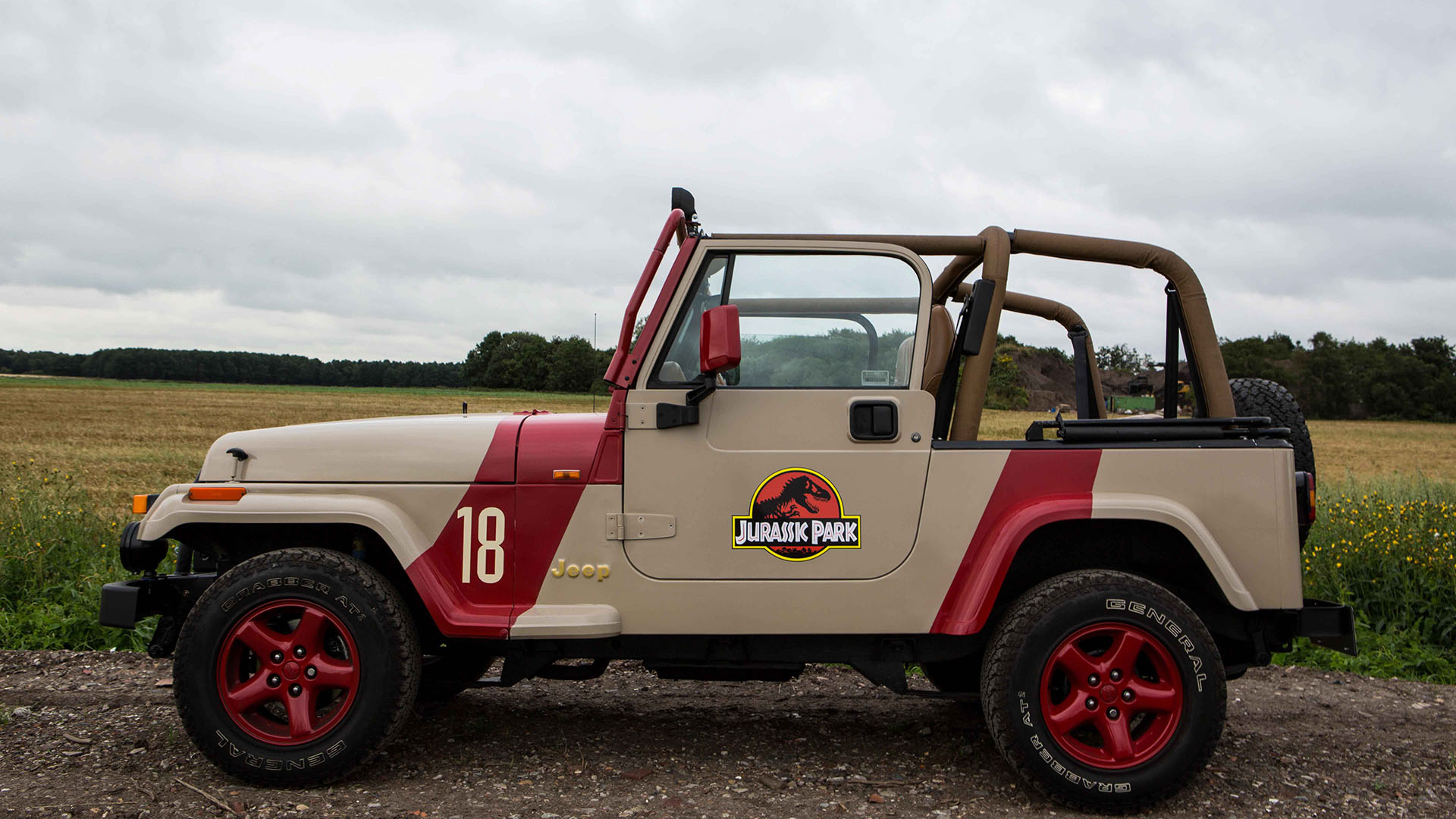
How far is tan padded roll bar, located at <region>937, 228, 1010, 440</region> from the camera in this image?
3596 millimetres

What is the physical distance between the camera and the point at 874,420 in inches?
135

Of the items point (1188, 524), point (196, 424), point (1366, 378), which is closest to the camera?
point (1188, 524)

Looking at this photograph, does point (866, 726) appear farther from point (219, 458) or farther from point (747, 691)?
point (219, 458)

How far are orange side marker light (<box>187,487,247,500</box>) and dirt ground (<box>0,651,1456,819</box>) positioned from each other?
1.08 metres

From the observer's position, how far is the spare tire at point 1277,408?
4.04 m

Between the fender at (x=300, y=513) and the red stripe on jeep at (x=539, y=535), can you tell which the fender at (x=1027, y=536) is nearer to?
the red stripe on jeep at (x=539, y=535)

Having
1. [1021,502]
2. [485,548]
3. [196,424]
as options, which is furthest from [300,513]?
[196,424]

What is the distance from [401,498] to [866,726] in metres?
2.36

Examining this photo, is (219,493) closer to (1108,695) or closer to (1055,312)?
(1108,695)

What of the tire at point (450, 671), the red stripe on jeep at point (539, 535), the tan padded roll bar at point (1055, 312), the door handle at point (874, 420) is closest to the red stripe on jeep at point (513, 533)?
the red stripe on jeep at point (539, 535)

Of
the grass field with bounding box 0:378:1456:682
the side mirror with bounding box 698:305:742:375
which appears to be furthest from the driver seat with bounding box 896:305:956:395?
the grass field with bounding box 0:378:1456:682

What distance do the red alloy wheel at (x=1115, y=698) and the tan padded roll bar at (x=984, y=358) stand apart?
0.87 metres

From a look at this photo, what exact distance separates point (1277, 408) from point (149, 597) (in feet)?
16.0

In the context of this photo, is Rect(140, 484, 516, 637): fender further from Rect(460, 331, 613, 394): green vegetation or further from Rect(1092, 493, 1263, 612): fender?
Rect(1092, 493, 1263, 612): fender
